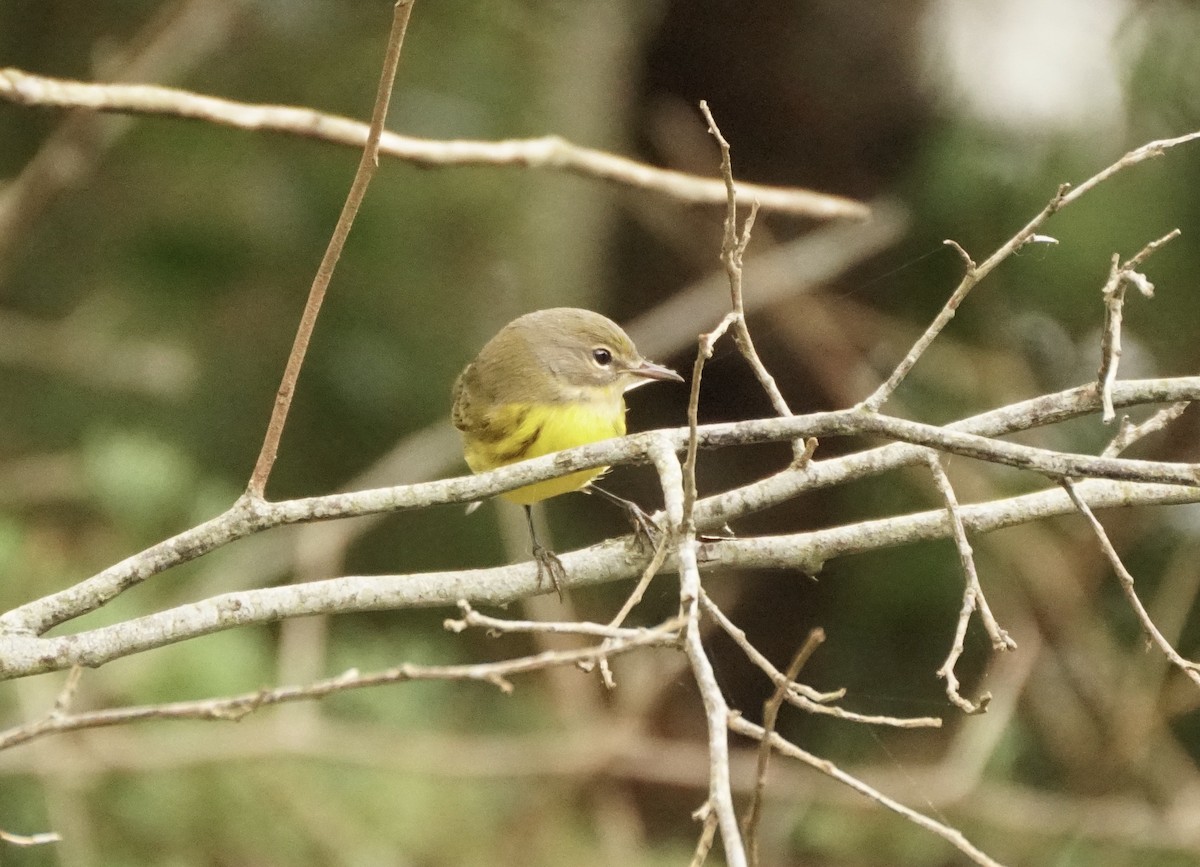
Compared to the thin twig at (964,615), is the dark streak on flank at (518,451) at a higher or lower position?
higher

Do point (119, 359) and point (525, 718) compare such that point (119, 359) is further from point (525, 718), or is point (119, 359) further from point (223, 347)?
point (525, 718)

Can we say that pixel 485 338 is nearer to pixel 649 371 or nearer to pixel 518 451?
pixel 649 371

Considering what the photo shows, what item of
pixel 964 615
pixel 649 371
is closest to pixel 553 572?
pixel 964 615

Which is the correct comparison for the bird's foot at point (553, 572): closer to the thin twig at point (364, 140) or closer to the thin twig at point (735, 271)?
the thin twig at point (735, 271)

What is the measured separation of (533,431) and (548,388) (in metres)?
0.12

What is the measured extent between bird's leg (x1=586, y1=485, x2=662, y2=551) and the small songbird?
326 millimetres

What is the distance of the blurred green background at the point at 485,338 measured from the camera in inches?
138

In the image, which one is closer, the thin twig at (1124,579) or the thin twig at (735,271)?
the thin twig at (1124,579)

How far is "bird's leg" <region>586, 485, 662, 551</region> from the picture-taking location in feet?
6.81

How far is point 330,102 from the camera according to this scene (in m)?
4.36

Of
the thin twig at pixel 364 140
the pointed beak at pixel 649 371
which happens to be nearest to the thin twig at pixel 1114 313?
the thin twig at pixel 364 140

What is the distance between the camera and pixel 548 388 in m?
2.91

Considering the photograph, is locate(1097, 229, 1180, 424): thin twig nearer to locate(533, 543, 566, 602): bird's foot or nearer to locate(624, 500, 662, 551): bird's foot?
locate(624, 500, 662, 551): bird's foot

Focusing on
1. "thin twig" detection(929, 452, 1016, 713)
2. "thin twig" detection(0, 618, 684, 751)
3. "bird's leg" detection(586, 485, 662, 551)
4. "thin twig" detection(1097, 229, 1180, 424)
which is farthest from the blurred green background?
"thin twig" detection(0, 618, 684, 751)
